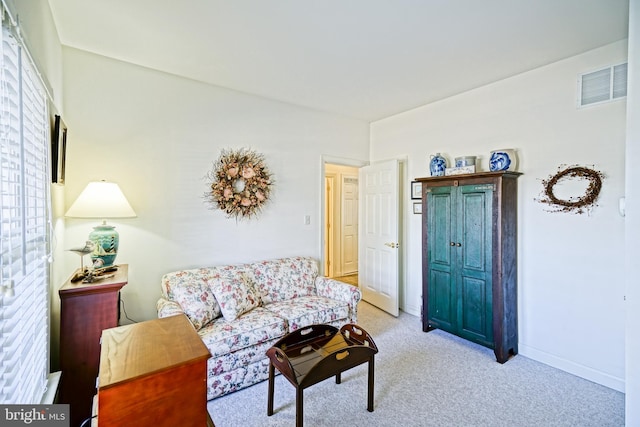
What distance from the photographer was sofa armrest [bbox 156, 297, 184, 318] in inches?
91.7

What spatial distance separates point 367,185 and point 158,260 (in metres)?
2.82

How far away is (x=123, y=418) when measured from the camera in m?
0.84

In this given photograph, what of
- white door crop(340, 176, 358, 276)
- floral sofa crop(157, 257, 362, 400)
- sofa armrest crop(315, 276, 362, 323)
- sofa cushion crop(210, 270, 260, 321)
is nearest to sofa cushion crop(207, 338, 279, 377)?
floral sofa crop(157, 257, 362, 400)

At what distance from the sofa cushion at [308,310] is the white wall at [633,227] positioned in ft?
6.63

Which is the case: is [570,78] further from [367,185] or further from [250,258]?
[250,258]

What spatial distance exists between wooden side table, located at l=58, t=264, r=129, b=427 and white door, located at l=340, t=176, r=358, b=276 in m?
4.53

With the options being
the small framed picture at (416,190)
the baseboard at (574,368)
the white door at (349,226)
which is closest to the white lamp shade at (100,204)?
the small framed picture at (416,190)

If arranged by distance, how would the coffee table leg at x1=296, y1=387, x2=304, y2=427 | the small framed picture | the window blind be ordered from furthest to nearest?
the small framed picture < the coffee table leg at x1=296, y1=387, x2=304, y2=427 < the window blind

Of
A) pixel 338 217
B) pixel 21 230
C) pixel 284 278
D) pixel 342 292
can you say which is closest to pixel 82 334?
pixel 21 230

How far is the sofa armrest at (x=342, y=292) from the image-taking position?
314 cm

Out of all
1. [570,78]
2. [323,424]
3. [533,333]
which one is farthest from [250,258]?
[570,78]

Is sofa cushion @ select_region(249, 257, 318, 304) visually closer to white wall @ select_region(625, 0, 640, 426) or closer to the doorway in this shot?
the doorway

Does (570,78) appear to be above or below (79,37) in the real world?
below

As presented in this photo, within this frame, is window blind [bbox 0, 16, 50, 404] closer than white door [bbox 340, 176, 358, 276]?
Yes
